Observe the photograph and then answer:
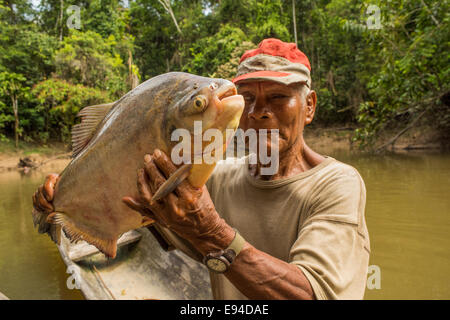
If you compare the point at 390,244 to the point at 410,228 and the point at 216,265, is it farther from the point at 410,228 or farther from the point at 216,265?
the point at 216,265

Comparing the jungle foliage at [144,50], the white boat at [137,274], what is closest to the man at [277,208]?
the white boat at [137,274]

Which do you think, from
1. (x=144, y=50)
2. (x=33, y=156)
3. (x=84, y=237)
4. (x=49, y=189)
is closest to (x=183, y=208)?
(x=84, y=237)

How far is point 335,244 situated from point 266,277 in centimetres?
28

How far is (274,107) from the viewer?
143cm

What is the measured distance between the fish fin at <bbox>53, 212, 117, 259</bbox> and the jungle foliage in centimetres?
1241

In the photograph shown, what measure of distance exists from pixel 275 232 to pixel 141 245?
3.24 meters

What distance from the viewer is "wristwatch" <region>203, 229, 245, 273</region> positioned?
97 cm

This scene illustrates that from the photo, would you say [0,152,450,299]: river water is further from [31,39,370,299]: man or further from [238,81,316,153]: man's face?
[238,81,316,153]: man's face

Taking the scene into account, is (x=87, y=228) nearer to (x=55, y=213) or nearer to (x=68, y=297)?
(x=55, y=213)

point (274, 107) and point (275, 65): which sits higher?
point (275, 65)

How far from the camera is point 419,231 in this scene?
5176mm

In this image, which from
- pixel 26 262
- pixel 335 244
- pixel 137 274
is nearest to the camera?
pixel 335 244

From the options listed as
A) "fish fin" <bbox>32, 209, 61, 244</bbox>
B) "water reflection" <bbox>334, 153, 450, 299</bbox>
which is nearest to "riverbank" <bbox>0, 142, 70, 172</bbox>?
"water reflection" <bbox>334, 153, 450, 299</bbox>

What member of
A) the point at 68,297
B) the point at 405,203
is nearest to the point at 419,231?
the point at 405,203
